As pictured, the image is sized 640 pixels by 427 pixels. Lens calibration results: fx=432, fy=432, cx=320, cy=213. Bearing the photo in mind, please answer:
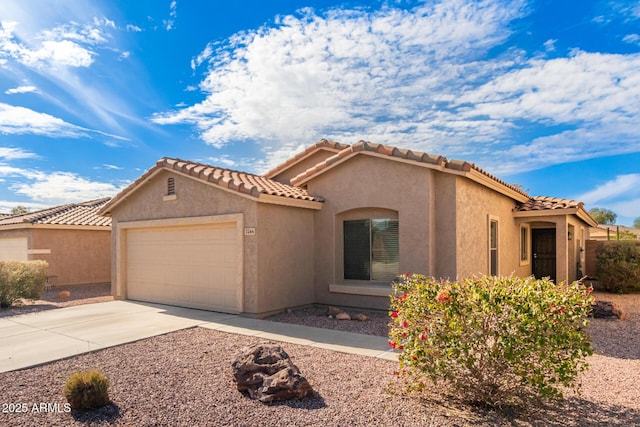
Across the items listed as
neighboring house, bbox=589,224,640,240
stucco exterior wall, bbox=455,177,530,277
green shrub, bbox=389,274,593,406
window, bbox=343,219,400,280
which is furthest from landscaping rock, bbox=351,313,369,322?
neighboring house, bbox=589,224,640,240

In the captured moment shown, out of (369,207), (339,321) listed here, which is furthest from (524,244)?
(339,321)

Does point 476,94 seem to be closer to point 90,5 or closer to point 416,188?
point 416,188

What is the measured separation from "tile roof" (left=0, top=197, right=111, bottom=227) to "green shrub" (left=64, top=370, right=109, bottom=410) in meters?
15.2

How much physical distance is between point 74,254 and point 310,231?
13.1 m

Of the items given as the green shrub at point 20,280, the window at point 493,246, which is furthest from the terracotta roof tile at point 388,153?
the green shrub at point 20,280

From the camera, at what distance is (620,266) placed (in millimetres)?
16859

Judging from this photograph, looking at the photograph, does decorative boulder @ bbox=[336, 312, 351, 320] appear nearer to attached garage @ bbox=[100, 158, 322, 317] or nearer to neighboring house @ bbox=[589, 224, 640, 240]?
attached garage @ bbox=[100, 158, 322, 317]

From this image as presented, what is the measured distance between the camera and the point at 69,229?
64.0 ft

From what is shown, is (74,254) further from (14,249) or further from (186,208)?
(186,208)

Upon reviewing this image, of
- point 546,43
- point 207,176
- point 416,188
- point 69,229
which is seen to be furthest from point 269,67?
point 69,229

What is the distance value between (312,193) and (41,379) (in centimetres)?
810

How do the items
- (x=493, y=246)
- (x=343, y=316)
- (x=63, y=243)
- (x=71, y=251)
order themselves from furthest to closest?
(x=71, y=251)
(x=63, y=243)
(x=493, y=246)
(x=343, y=316)

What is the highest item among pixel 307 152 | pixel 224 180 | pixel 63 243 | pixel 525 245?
pixel 307 152

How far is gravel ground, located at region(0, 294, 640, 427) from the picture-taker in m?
4.78
